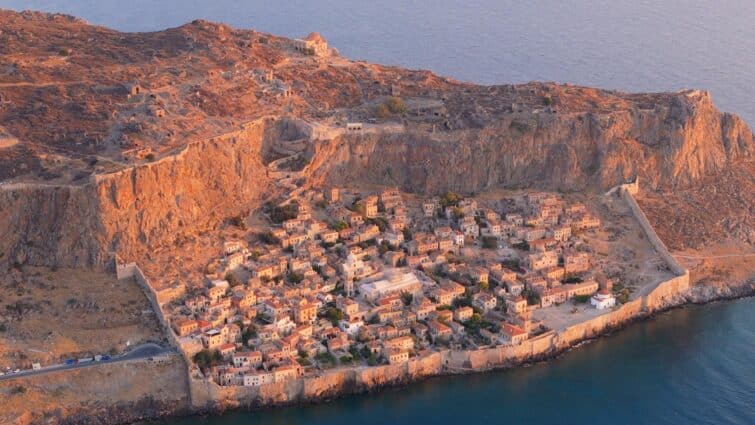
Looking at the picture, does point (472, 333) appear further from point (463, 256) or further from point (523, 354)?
point (463, 256)

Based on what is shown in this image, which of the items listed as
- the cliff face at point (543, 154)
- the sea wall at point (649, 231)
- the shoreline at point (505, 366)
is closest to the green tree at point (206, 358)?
the shoreline at point (505, 366)

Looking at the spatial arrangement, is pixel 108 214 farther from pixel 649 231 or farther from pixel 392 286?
pixel 649 231

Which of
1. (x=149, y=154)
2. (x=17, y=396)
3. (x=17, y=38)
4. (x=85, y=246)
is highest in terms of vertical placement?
(x=17, y=38)

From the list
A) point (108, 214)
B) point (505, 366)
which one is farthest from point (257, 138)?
point (505, 366)

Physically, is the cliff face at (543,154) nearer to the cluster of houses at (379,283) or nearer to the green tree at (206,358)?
the cluster of houses at (379,283)

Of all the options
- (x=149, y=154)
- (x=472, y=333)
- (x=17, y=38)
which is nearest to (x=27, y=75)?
(x=17, y=38)

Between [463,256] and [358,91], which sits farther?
[358,91]

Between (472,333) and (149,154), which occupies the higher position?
(149,154)
